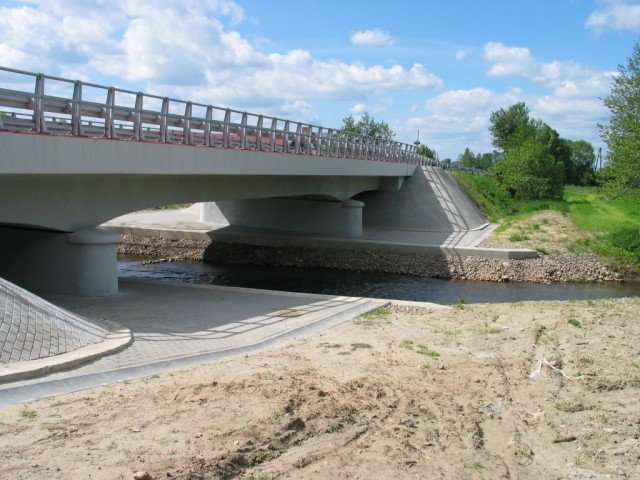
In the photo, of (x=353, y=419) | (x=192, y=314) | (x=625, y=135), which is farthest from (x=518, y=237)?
(x=353, y=419)

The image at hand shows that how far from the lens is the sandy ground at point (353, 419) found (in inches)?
274

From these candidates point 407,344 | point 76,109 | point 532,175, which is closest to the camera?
point 407,344

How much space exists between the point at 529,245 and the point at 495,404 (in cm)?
2673

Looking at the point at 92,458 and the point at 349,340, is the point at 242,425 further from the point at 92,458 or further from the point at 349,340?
the point at 349,340

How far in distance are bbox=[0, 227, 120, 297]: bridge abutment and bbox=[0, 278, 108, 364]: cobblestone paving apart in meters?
6.14

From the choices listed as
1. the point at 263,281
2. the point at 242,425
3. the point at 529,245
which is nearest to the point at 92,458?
the point at 242,425

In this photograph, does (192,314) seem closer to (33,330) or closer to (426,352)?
(33,330)

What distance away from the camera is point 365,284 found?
29.8m

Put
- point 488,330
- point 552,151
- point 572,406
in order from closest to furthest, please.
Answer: point 572,406, point 488,330, point 552,151

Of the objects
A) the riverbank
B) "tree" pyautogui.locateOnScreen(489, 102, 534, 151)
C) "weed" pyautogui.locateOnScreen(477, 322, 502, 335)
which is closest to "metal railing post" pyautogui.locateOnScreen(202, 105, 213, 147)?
"weed" pyautogui.locateOnScreen(477, 322, 502, 335)

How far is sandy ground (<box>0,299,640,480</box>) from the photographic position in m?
6.96

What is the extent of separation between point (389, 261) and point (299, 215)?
6.86 meters

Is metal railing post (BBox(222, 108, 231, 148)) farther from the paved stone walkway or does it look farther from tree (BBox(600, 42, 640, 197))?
tree (BBox(600, 42, 640, 197))

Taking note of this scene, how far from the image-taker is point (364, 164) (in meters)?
34.3
